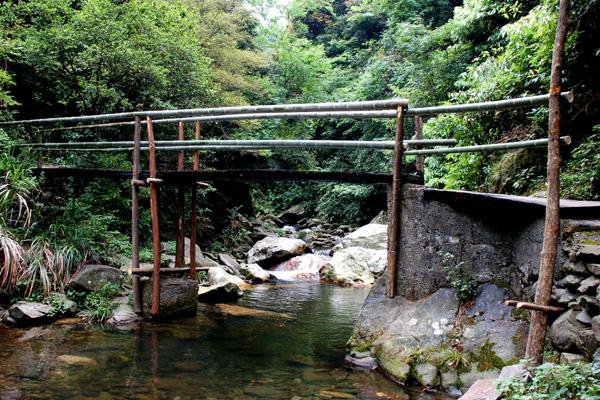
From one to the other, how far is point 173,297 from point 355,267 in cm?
635

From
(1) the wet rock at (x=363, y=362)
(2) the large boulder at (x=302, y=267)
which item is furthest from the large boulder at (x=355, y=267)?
(1) the wet rock at (x=363, y=362)

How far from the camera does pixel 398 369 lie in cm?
446

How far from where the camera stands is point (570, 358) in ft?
10.8

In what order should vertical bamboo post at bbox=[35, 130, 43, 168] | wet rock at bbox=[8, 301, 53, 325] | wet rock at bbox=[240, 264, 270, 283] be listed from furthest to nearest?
1. wet rock at bbox=[240, 264, 270, 283]
2. vertical bamboo post at bbox=[35, 130, 43, 168]
3. wet rock at bbox=[8, 301, 53, 325]

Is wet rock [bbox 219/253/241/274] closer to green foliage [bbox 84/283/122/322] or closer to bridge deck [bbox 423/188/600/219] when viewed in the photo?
green foliage [bbox 84/283/122/322]

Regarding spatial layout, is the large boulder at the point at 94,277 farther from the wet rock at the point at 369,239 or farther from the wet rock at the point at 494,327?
the wet rock at the point at 369,239

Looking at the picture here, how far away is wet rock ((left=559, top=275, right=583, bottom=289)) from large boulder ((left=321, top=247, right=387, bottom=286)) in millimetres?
8309

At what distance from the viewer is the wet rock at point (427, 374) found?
424 cm

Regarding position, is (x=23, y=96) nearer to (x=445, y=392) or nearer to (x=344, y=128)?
(x=445, y=392)

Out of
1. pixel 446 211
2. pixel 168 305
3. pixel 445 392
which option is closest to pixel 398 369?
pixel 445 392

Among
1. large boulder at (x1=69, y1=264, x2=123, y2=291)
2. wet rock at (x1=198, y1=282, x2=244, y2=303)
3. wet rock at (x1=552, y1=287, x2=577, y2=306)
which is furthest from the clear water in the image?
wet rock at (x1=552, y1=287, x2=577, y2=306)

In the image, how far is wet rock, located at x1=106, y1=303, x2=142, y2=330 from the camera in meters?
6.74

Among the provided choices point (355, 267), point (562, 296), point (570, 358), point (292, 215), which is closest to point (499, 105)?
point (562, 296)

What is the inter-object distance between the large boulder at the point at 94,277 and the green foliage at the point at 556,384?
6317mm
